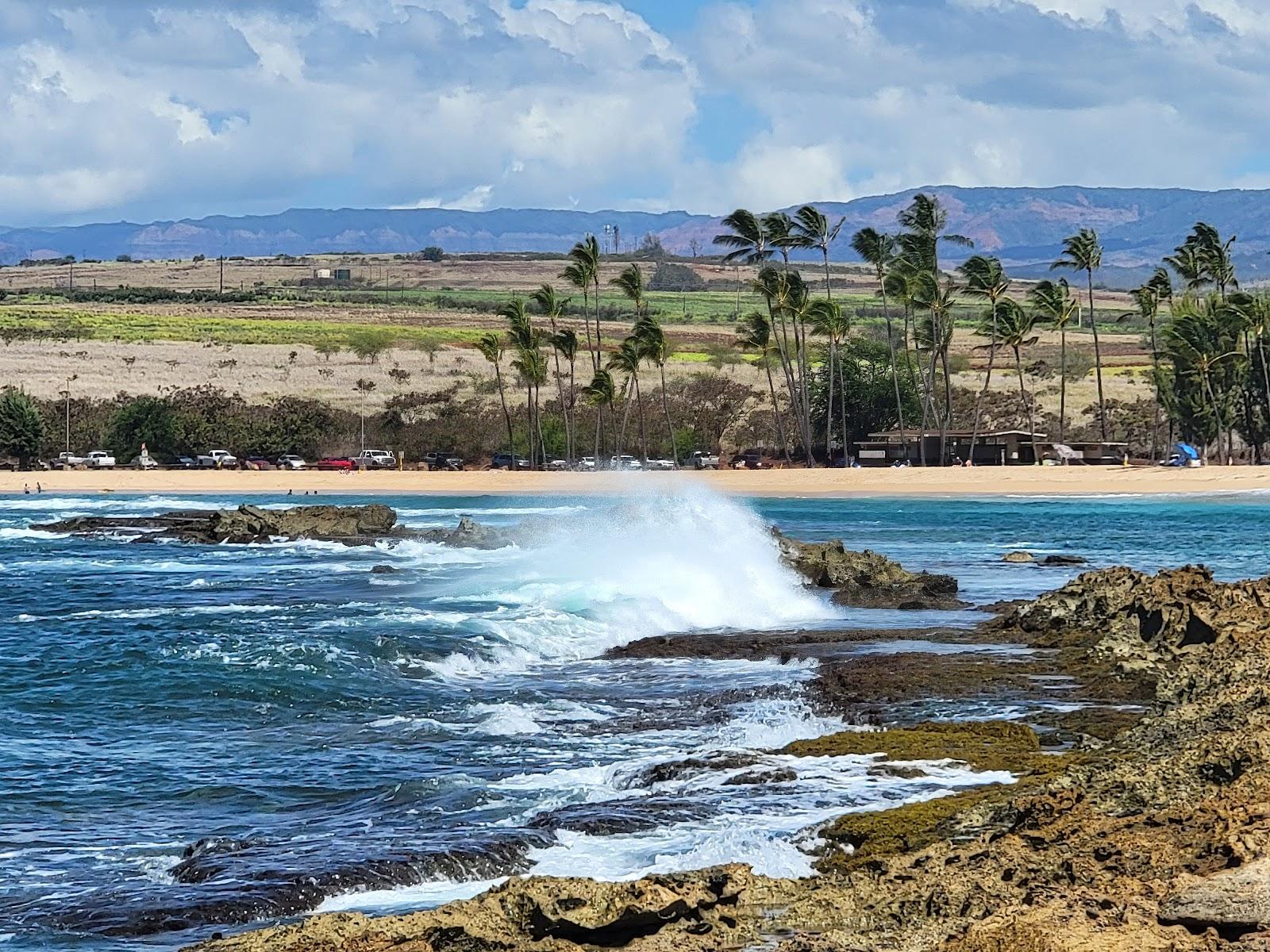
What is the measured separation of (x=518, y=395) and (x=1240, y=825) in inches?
3555

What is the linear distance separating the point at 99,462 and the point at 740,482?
33257mm

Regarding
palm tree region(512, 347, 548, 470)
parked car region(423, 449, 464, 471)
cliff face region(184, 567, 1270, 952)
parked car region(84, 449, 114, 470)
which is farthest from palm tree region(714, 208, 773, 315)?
cliff face region(184, 567, 1270, 952)

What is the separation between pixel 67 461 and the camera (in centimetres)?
Result: 8031

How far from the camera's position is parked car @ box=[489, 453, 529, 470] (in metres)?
80.4

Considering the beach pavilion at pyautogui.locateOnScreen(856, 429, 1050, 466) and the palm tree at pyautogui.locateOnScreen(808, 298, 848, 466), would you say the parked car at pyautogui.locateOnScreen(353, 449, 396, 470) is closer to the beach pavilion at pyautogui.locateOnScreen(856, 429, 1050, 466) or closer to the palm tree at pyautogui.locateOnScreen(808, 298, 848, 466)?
the palm tree at pyautogui.locateOnScreen(808, 298, 848, 466)

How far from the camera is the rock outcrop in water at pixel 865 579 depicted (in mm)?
26453

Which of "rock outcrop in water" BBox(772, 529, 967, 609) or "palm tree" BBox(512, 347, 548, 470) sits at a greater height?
"palm tree" BBox(512, 347, 548, 470)

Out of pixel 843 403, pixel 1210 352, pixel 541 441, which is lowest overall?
pixel 541 441

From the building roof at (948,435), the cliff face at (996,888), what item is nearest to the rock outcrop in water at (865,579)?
the cliff face at (996,888)

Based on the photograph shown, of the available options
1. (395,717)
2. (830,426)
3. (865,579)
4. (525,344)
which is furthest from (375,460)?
(395,717)

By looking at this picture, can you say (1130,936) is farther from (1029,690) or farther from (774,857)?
(1029,690)

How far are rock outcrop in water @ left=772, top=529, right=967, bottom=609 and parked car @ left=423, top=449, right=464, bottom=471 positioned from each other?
169 feet

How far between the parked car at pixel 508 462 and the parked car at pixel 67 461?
21.1 m

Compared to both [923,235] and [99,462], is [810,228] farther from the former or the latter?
[99,462]
